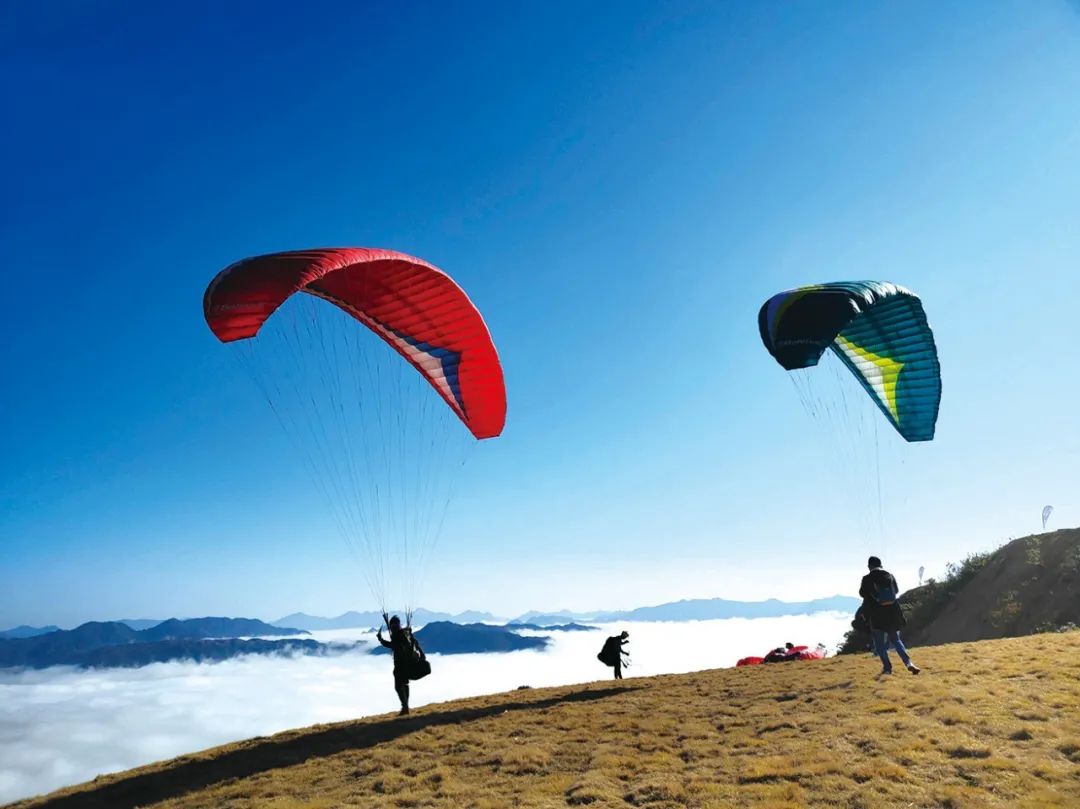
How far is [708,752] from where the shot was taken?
30.7 feet

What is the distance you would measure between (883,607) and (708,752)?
5.93 m

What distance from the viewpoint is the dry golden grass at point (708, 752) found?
719 centimetres

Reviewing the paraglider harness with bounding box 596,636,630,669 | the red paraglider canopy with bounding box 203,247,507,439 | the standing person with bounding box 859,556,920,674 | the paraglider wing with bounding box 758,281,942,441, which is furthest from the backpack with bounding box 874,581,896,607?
the red paraglider canopy with bounding box 203,247,507,439

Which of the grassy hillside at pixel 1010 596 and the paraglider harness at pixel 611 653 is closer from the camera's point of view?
the paraglider harness at pixel 611 653

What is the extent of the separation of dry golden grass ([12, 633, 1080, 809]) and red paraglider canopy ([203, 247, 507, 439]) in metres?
7.76

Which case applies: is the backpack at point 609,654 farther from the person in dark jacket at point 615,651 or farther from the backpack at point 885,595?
the backpack at point 885,595

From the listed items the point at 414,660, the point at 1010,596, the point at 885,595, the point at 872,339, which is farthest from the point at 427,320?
the point at 1010,596

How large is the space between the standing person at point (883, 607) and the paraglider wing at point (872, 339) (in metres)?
4.82

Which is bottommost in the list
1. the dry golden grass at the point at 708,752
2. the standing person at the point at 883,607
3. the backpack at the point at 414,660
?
the dry golden grass at the point at 708,752

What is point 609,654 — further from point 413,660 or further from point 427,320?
point 427,320

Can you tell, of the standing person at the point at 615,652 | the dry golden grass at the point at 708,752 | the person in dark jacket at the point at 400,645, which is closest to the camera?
the dry golden grass at the point at 708,752

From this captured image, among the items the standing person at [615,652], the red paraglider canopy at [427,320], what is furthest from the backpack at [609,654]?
the red paraglider canopy at [427,320]

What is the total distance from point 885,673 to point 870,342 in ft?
29.1

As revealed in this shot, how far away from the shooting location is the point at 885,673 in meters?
13.3
